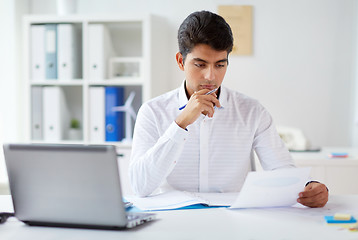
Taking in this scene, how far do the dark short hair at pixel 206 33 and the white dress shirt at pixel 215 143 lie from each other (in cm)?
21

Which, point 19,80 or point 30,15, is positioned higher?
point 30,15

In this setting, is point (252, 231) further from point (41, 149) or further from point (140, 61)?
point (140, 61)

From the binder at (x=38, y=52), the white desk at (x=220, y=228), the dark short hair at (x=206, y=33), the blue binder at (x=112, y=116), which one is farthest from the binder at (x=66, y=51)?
the white desk at (x=220, y=228)

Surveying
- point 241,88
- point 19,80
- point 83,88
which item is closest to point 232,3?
point 241,88

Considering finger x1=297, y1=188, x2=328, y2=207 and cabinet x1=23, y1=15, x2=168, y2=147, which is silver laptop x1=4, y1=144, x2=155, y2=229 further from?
cabinet x1=23, y1=15, x2=168, y2=147

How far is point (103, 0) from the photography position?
125 inches

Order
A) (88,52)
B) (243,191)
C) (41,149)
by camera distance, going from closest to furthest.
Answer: (41,149), (243,191), (88,52)

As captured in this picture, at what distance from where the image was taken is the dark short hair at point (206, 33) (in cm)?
159

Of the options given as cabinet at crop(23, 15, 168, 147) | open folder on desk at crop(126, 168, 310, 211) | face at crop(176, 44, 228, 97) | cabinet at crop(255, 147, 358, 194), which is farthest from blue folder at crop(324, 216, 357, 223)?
cabinet at crop(23, 15, 168, 147)

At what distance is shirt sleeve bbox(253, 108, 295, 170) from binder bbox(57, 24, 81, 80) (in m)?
1.59

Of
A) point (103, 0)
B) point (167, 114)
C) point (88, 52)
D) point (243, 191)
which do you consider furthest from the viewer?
point (103, 0)

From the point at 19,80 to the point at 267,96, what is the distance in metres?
1.63

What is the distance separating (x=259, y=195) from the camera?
1.28 meters

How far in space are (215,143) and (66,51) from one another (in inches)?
62.2
